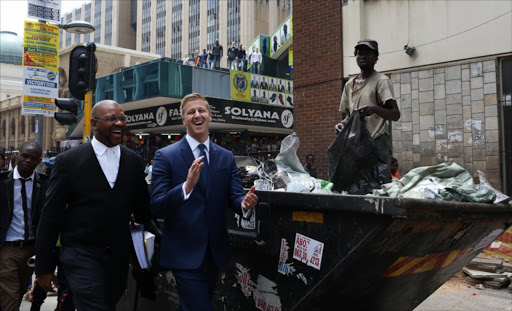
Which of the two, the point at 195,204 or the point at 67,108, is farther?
the point at 67,108

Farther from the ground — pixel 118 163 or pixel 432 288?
pixel 118 163

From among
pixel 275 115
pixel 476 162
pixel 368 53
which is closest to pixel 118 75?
pixel 275 115

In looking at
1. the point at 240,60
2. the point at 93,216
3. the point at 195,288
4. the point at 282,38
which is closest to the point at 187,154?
the point at 93,216

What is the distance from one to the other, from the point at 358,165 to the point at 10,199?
130 inches

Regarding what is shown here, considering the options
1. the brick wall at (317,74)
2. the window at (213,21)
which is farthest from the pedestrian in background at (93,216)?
the window at (213,21)

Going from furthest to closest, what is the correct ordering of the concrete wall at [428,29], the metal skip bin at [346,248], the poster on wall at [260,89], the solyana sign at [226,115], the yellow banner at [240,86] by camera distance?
the poster on wall at [260,89], the yellow banner at [240,86], the solyana sign at [226,115], the concrete wall at [428,29], the metal skip bin at [346,248]

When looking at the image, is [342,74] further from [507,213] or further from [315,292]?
[315,292]

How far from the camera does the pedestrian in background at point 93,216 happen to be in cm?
284

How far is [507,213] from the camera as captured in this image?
3.07 meters

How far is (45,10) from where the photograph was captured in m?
9.48

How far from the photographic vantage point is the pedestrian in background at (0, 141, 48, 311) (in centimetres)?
431

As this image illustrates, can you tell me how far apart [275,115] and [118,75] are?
852 cm

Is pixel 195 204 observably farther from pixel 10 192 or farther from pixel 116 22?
pixel 116 22

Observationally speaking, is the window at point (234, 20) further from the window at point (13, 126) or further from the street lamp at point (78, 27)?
the street lamp at point (78, 27)
